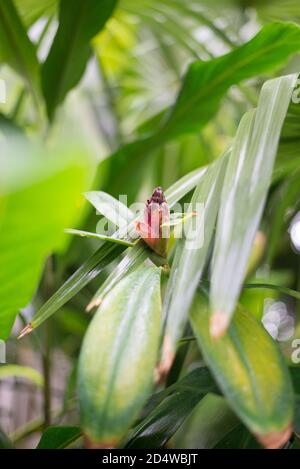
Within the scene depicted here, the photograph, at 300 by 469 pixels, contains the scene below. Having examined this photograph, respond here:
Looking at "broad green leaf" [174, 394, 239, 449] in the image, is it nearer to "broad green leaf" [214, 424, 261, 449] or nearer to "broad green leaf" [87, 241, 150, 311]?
"broad green leaf" [214, 424, 261, 449]

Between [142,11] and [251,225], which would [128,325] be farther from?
[142,11]

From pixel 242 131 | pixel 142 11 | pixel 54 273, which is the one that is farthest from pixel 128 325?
pixel 142 11

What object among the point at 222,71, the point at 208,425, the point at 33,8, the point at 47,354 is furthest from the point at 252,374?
the point at 33,8

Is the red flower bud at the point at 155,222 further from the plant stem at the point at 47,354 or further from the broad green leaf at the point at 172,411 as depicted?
the plant stem at the point at 47,354

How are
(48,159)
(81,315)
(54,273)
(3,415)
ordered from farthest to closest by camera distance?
(3,415) → (81,315) → (54,273) → (48,159)

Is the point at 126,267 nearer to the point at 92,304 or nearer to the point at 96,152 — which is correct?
the point at 92,304
